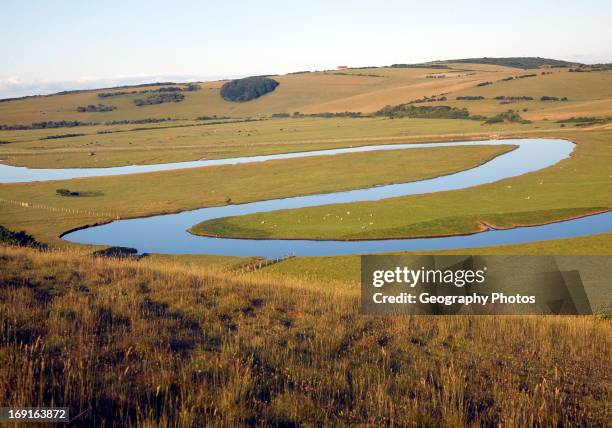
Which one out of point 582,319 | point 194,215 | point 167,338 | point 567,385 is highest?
point 167,338

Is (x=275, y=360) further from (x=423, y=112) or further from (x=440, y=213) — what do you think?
(x=423, y=112)

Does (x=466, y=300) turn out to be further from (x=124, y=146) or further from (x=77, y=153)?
(x=124, y=146)

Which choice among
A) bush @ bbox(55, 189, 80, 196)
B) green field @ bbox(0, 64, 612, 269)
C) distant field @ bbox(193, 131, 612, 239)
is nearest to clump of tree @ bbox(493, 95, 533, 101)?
green field @ bbox(0, 64, 612, 269)

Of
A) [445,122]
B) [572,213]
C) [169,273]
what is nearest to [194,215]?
[572,213]

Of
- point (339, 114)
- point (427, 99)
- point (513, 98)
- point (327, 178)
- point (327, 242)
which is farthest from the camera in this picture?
point (339, 114)

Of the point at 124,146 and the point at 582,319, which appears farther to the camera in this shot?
the point at 124,146

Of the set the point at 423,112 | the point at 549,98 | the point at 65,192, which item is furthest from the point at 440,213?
the point at 549,98

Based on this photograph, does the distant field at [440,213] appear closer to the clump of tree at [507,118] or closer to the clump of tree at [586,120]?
the clump of tree at [586,120]
